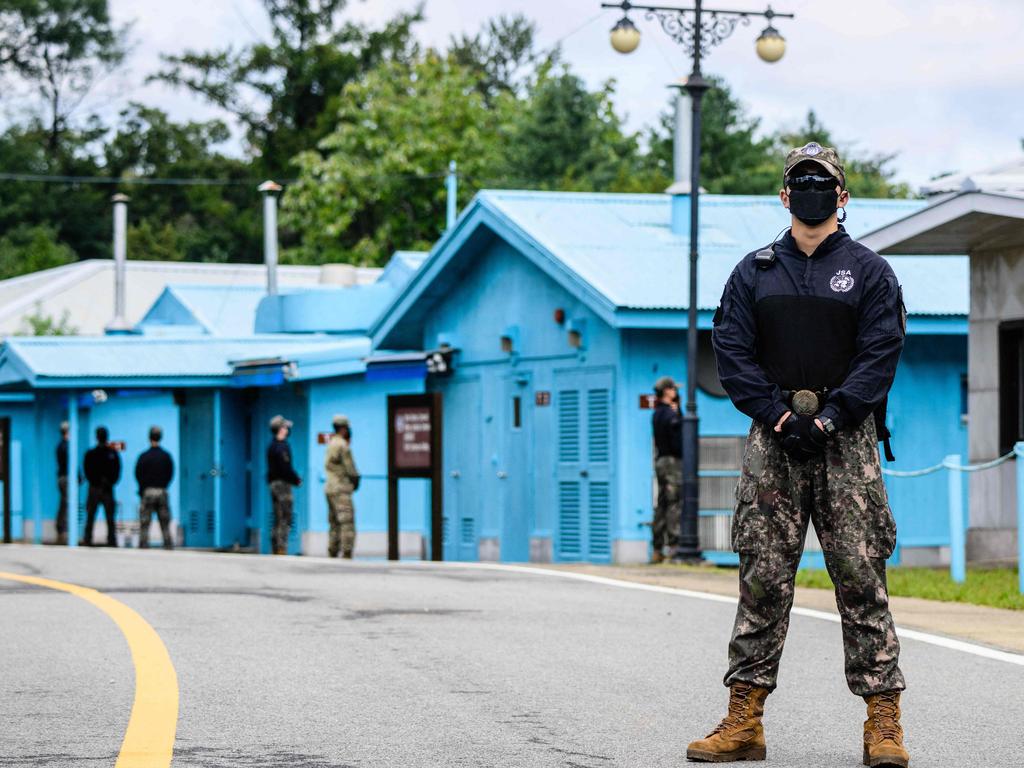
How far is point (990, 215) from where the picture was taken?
640 inches

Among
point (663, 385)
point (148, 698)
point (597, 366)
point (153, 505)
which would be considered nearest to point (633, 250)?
point (597, 366)

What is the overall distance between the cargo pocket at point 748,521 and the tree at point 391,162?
187ft

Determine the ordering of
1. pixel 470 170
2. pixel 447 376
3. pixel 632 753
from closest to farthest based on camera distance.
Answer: pixel 632 753
pixel 447 376
pixel 470 170

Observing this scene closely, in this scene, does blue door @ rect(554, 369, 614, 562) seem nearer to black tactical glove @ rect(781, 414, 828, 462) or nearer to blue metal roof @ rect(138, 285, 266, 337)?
black tactical glove @ rect(781, 414, 828, 462)

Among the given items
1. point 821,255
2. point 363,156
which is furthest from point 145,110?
point 821,255

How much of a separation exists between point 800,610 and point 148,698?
555 centimetres

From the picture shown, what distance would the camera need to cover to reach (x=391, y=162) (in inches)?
2542

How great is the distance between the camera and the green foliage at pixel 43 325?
4909 cm

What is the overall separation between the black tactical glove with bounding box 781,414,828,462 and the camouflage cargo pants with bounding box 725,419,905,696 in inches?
2.7

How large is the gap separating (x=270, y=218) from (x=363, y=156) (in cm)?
2581

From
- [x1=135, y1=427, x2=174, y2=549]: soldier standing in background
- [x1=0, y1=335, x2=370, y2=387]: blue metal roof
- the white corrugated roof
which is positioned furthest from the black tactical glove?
the white corrugated roof

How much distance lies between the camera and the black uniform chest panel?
6.53 metres

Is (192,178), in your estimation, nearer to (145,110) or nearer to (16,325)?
(145,110)

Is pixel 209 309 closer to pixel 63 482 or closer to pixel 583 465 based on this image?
pixel 63 482
